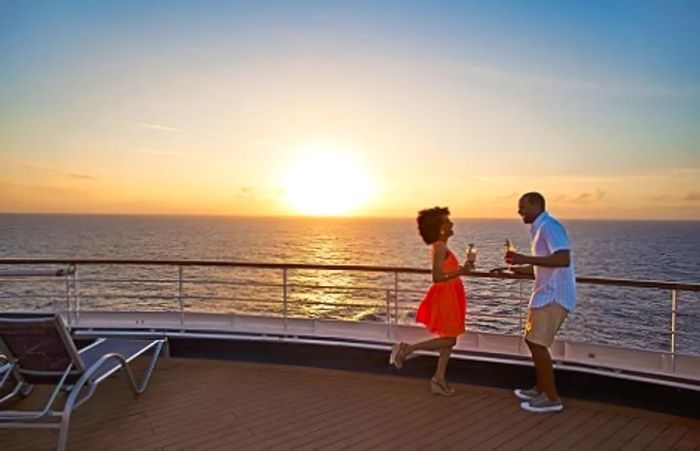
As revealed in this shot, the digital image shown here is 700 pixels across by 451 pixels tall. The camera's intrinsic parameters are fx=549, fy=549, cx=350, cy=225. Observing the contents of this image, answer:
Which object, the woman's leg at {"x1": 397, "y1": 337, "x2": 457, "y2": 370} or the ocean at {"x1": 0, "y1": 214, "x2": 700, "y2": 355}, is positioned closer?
the woman's leg at {"x1": 397, "y1": 337, "x2": 457, "y2": 370}

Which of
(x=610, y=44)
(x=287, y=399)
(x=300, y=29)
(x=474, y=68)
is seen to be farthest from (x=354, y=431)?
(x=610, y=44)

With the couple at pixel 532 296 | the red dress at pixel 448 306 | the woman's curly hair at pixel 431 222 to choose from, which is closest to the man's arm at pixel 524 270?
the couple at pixel 532 296

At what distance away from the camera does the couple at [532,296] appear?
337 cm

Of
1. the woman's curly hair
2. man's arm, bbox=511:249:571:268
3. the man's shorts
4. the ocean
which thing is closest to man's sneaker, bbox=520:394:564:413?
the man's shorts

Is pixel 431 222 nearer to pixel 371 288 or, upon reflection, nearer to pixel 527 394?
pixel 371 288

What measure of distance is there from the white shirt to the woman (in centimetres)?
50

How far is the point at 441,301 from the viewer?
3.91m

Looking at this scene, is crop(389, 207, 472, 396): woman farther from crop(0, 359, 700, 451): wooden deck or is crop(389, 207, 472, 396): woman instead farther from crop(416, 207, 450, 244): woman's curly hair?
crop(0, 359, 700, 451): wooden deck

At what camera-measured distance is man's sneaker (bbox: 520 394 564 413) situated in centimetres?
354

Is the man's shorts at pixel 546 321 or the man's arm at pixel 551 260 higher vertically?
the man's arm at pixel 551 260

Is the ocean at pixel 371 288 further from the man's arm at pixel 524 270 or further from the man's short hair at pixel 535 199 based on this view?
the man's short hair at pixel 535 199

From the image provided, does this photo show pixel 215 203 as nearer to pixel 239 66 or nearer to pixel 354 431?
pixel 239 66

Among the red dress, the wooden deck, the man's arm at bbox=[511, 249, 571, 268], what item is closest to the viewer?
the wooden deck

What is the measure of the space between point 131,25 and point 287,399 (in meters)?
6.24
